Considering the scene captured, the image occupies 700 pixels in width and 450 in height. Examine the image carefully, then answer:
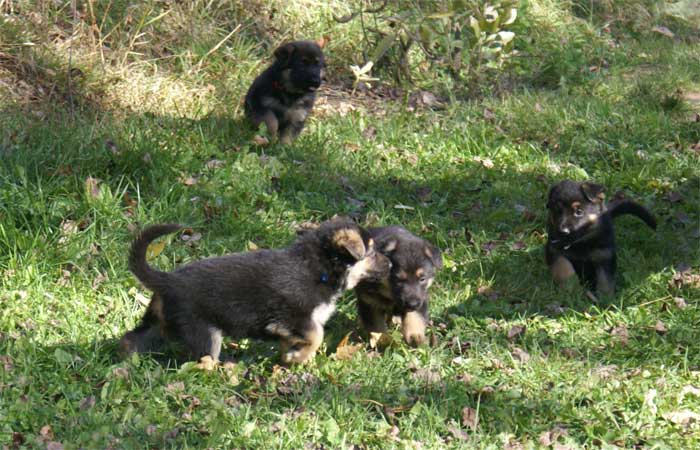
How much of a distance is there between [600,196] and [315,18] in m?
5.59

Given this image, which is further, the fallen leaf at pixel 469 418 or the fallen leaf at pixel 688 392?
the fallen leaf at pixel 688 392

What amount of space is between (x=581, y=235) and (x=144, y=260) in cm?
324

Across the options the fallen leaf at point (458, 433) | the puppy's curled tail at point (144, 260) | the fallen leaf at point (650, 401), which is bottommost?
the fallen leaf at point (650, 401)

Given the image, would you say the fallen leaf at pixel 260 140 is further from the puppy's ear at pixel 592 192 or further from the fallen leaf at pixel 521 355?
the fallen leaf at pixel 521 355

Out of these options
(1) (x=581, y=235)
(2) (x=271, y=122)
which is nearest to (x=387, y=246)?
(1) (x=581, y=235)

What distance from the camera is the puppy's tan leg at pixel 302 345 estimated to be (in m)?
5.72

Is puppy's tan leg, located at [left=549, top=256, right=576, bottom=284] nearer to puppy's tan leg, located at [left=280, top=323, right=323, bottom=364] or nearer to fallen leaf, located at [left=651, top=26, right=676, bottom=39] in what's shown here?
puppy's tan leg, located at [left=280, top=323, right=323, bottom=364]

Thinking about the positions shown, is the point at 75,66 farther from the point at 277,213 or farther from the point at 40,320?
the point at 40,320

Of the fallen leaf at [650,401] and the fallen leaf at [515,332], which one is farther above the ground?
the fallen leaf at [650,401]

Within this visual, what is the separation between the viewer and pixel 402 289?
6090mm

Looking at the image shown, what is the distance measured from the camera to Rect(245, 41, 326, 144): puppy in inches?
366

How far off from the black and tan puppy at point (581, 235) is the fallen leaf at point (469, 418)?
82.0 inches

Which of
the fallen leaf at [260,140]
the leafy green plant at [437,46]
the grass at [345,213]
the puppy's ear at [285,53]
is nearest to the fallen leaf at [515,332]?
the grass at [345,213]

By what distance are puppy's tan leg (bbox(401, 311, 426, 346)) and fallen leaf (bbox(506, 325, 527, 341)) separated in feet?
2.08
